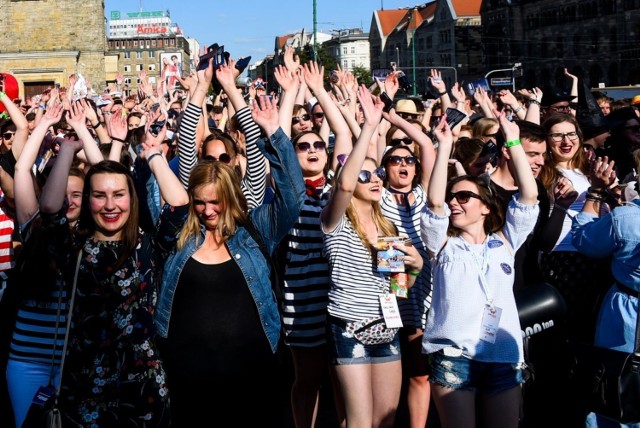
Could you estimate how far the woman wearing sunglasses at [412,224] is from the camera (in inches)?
241

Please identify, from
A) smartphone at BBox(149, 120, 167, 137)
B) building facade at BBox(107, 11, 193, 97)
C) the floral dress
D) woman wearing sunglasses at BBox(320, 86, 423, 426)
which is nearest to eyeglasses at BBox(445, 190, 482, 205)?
woman wearing sunglasses at BBox(320, 86, 423, 426)

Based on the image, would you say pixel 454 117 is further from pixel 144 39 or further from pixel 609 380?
pixel 144 39

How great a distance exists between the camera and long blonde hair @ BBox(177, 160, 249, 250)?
4.86 metres

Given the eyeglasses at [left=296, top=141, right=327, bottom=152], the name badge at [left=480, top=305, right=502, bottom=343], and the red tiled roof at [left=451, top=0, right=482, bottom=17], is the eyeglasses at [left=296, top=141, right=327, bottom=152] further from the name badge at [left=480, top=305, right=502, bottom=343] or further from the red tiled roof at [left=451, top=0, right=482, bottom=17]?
the red tiled roof at [left=451, top=0, right=482, bottom=17]

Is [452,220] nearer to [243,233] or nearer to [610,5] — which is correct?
[243,233]

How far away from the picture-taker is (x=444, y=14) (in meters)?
124

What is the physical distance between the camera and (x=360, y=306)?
5.52m

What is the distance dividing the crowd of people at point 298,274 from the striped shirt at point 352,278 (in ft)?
0.04

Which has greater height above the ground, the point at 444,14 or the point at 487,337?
the point at 444,14

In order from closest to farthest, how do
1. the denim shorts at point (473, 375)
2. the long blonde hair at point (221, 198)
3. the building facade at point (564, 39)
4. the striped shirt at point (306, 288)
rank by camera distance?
the long blonde hair at point (221, 198), the denim shorts at point (473, 375), the striped shirt at point (306, 288), the building facade at point (564, 39)

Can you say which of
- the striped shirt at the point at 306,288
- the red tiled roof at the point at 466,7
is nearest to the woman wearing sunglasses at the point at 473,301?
the striped shirt at the point at 306,288

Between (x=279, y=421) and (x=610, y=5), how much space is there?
3642 inches

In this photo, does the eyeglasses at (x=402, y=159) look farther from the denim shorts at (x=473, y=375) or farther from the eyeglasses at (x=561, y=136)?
the denim shorts at (x=473, y=375)

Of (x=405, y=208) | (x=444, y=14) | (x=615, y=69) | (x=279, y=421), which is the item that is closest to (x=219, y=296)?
(x=279, y=421)
